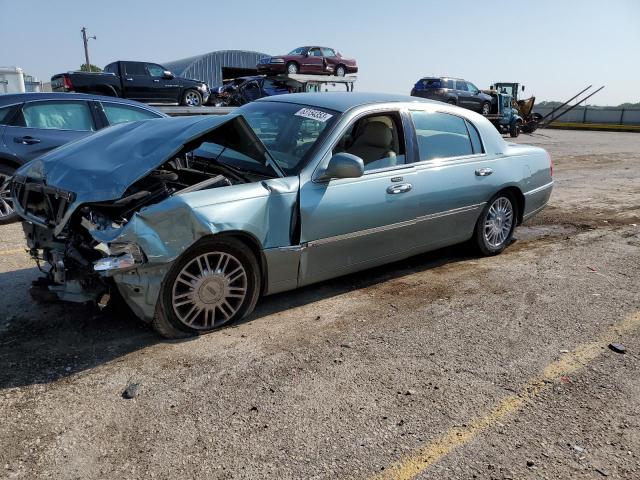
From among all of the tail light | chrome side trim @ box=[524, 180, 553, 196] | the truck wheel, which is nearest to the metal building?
the truck wheel

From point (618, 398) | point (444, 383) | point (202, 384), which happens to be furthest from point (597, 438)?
point (202, 384)

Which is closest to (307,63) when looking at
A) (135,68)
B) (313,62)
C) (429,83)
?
(313,62)

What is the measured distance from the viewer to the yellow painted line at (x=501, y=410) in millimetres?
2539

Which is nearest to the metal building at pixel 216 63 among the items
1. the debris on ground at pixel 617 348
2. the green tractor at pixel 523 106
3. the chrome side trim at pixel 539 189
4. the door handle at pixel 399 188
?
the green tractor at pixel 523 106

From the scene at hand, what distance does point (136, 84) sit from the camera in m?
16.5

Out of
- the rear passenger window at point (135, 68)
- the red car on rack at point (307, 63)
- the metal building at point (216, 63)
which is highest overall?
the metal building at point (216, 63)

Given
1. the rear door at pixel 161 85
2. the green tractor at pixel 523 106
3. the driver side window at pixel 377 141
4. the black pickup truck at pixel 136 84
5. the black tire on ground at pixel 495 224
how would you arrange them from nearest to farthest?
the driver side window at pixel 377 141 → the black tire on ground at pixel 495 224 → the black pickup truck at pixel 136 84 → the rear door at pixel 161 85 → the green tractor at pixel 523 106

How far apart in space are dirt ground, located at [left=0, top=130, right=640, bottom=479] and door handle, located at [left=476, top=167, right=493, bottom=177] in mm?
1014

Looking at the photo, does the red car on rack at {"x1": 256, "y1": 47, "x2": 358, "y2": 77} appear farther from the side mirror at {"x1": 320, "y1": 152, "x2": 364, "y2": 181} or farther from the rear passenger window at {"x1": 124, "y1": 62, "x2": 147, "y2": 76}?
the side mirror at {"x1": 320, "y1": 152, "x2": 364, "y2": 181}

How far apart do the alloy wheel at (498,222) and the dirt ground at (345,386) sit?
762mm

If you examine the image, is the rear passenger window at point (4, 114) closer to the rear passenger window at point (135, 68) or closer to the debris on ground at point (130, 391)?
the debris on ground at point (130, 391)

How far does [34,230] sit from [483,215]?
399 centimetres

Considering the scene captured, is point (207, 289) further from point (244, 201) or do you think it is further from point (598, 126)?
point (598, 126)

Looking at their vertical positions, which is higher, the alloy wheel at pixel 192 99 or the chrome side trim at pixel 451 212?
the alloy wheel at pixel 192 99
